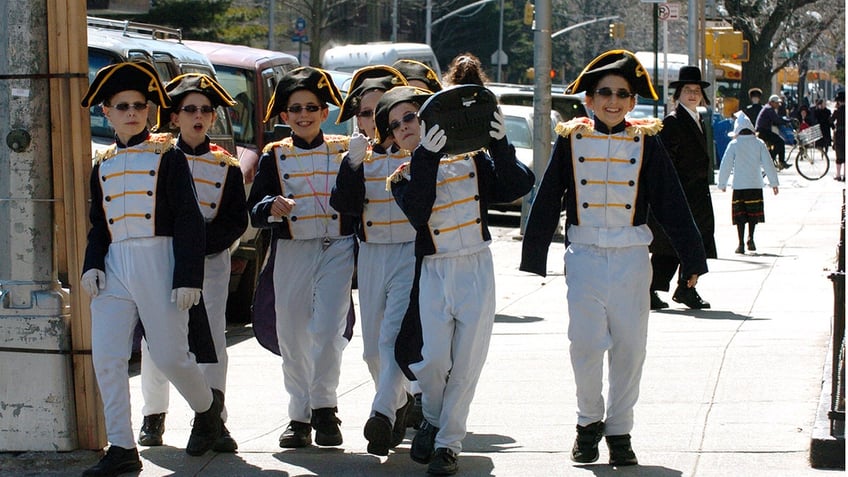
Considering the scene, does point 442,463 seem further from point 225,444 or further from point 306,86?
point 306,86

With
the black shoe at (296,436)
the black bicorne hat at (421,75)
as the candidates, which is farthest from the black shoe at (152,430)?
the black bicorne hat at (421,75)

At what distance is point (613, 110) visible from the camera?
625 cm

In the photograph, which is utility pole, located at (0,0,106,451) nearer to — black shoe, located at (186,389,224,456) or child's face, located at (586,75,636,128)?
black shoe, located at (186,389,224,456)

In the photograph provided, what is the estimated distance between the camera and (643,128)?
631 centimetres

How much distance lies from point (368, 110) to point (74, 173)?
1393 mm

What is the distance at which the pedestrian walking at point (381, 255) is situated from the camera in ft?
20.9

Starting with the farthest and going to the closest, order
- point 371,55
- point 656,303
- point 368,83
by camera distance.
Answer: point 371,55 < point 656,303 < point 368,83

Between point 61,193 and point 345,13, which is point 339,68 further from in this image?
point 345,13

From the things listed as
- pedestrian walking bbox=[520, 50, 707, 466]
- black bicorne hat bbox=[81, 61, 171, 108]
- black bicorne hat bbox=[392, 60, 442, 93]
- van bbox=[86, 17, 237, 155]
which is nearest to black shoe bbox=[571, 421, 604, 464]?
pedestrian walking bbox=[520, 50, 707, 466]

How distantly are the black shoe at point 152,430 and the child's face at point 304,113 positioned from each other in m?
1.50

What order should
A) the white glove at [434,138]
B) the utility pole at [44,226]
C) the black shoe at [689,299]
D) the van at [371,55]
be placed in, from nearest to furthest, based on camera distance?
the white glove at [434,138] → the utility pole at [44,226] → the black shoe at [689,299] → the van at [371,55]

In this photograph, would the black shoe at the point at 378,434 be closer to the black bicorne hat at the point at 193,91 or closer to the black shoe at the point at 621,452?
the black shoe at the point at 621,452

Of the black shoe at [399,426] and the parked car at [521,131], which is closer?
the black shoe at [399,426]

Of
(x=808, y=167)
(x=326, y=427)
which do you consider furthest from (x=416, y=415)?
(x=808, y=167)
